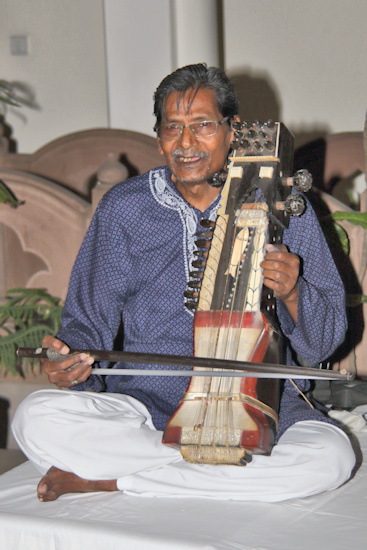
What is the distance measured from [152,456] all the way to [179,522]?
305mm

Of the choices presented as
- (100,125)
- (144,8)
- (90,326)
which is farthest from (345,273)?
(100,125)

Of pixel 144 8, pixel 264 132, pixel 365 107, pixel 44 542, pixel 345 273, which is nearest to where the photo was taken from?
pixel 44 542

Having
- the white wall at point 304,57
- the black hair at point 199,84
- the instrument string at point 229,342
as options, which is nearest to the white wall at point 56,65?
the white wall at point 304,57

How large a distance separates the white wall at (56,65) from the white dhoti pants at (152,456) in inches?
180

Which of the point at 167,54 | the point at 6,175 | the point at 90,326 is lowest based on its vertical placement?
the point at 90,326

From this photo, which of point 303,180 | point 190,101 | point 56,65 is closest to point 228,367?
point 303,180

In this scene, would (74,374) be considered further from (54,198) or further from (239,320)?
(54,198)

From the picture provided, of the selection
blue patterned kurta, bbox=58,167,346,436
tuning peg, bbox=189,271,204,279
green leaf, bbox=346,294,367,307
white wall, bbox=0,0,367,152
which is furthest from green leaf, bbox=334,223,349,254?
white wall, bbox=0,0,367,152

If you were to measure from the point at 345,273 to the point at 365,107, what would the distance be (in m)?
2.79

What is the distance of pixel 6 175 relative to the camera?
4.96 meters

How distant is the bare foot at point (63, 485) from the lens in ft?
8.39

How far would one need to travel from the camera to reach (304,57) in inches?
266

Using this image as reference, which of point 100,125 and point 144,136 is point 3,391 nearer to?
point 144,136

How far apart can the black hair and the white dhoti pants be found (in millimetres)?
1124
